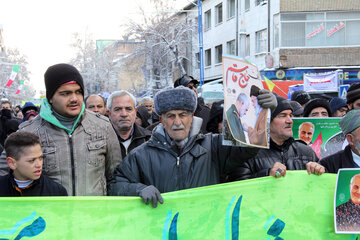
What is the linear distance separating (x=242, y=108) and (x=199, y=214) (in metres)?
0.81

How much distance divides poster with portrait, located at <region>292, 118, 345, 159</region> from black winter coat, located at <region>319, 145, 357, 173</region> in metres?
2.12

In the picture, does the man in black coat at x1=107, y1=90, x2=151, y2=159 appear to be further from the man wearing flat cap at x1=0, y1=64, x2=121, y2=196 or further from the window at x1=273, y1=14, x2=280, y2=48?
the window at x1=273, y1=14, x2=280, y2=48

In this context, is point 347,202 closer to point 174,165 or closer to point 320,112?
point 174,165

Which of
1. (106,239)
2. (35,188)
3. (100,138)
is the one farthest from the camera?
(100,138)

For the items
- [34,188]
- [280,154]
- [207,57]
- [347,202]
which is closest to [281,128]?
[280,154]

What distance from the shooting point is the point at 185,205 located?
2.84m

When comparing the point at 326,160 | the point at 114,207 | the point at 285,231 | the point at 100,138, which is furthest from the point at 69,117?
the point at 326,160

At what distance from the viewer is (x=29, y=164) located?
2.93 m

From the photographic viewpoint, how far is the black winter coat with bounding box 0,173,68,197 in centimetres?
292

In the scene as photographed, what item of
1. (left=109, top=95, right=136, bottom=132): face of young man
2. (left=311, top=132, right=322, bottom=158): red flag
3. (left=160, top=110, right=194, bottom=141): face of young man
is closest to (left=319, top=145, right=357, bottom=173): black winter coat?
(left=160, top=110, right=194, bottom=141): face of young man

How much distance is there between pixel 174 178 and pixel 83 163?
0.68 m

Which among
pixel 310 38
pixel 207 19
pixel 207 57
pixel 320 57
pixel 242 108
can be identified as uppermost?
pixel 207 19

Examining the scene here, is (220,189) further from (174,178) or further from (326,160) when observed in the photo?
(326,160)

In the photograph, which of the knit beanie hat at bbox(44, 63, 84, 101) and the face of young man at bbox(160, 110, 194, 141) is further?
the knit beanie hat at bbox(44, 63, 84, 101)
